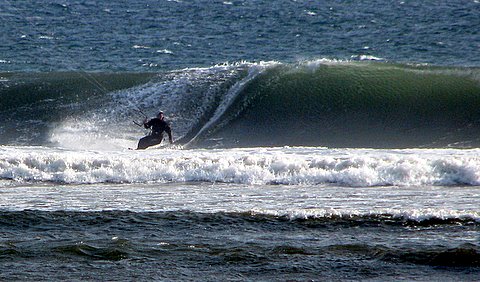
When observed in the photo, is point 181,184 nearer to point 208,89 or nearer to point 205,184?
point 205,184

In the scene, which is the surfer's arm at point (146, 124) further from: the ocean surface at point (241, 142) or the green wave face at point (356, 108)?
the green wave face at point (356, 108)

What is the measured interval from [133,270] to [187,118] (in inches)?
509

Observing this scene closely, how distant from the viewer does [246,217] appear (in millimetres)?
12453

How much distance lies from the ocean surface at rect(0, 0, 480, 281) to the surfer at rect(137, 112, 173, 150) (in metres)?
0.48

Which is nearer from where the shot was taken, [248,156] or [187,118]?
[248,156]

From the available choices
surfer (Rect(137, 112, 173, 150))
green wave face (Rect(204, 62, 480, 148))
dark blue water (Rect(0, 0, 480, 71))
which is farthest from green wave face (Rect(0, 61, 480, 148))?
dark blue water (Rect(0, 0, 480, 71))

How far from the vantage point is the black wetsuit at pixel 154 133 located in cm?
2034

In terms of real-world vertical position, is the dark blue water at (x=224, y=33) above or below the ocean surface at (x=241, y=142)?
above

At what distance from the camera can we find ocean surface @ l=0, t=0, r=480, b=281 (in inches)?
429

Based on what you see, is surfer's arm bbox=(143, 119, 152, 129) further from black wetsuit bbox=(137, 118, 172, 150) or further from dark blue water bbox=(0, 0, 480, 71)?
dark blue water bbox=(0, 0, 480, 71)

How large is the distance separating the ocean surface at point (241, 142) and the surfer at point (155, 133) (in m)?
0.48

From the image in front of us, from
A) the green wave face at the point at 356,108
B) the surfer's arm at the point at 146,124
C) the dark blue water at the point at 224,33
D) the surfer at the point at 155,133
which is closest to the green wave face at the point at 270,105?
the green wave face at the point at 356,108

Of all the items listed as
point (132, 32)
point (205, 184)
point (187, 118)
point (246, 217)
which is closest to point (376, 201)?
point (246, 217)

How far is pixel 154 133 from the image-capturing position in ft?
67.1
